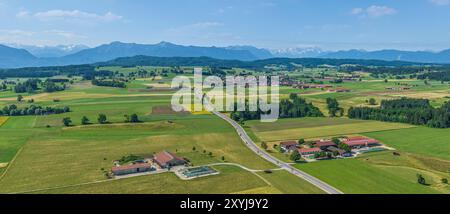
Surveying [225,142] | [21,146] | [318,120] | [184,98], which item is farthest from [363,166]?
[184,98]

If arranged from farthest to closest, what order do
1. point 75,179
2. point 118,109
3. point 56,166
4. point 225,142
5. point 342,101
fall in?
point 342,101
point 118,109
point 225,142
point 56,166
point 75,179

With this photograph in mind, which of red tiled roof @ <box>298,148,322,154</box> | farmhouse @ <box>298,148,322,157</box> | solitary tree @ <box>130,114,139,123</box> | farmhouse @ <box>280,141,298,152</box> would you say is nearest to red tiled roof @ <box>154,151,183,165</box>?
farmhouse @ <box>280,141,298,152</box>

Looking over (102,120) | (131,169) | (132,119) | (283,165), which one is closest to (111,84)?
(102,120)

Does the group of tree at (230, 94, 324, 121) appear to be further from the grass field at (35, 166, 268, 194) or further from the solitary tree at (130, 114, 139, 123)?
the grass field at (35, 166, 268, 194)

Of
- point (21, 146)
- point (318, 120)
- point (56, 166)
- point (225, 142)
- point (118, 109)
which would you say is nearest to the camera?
point (56, 166)

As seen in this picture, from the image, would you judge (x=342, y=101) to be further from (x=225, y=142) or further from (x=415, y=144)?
(x=225, y=142)

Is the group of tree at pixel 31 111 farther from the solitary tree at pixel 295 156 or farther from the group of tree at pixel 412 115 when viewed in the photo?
the group of tree at pixel 412 115

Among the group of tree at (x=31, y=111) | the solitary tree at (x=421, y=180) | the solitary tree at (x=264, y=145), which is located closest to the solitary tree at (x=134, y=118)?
the group of tree at (x=31, y=111)
